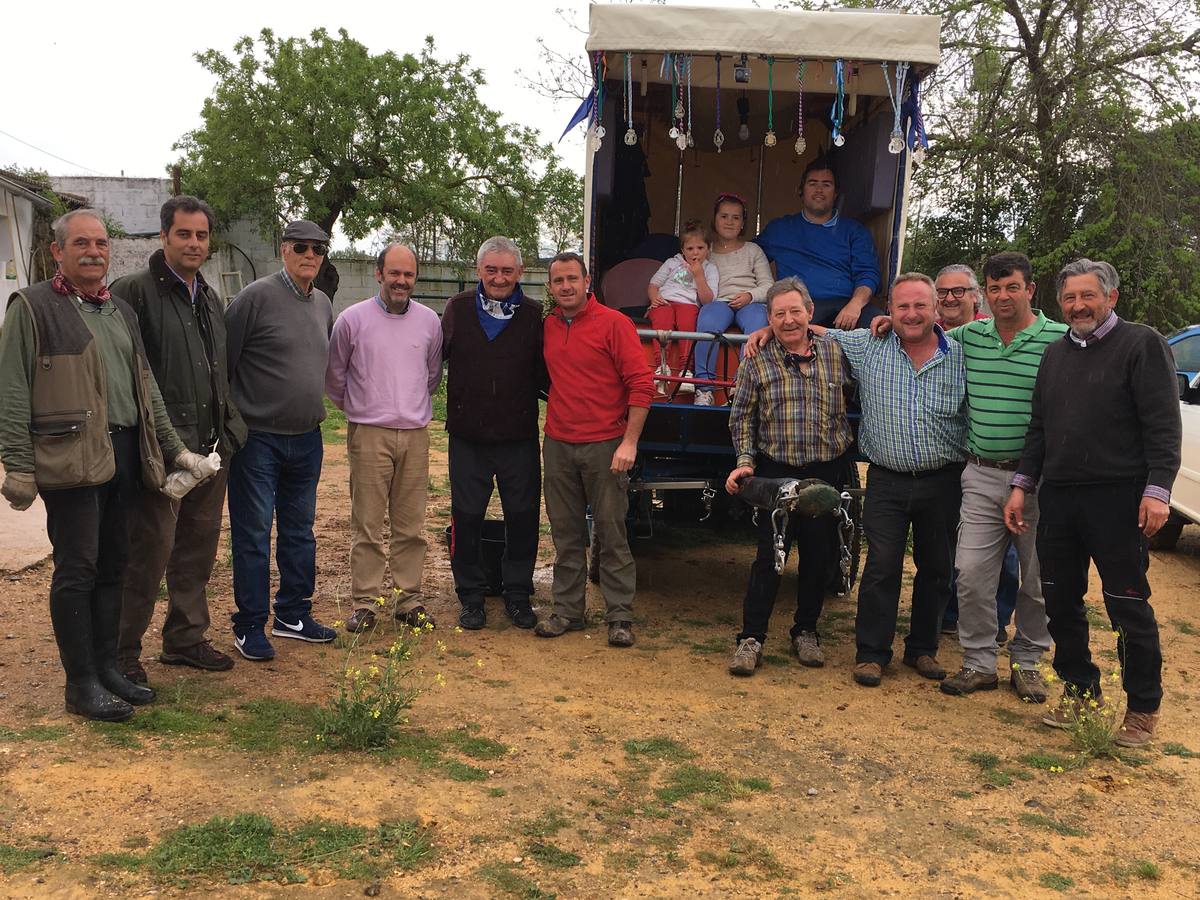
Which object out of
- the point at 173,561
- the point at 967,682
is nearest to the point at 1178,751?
the point at 967,682

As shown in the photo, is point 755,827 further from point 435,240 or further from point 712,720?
point 435,240

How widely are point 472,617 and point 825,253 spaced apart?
2.98m

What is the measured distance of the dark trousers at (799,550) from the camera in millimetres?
4969

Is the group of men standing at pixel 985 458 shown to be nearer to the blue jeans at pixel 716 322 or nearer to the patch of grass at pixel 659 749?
the blue jeans at pixel 716 322

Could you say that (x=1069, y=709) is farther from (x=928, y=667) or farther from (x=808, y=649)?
(x=808, y=649)

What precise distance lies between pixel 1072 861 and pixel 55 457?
11.7ft

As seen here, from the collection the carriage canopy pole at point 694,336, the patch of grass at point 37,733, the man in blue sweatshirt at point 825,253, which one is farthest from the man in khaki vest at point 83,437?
the man in blue sweatshirt at point 825,253

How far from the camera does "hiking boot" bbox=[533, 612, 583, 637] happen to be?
5449mm

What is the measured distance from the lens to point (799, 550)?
4.96m

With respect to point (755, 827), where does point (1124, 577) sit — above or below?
above

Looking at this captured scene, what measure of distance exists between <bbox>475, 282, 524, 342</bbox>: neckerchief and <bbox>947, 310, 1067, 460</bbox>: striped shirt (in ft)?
7.39

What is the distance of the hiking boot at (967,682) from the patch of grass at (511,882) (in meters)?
2.51

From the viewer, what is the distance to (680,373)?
5.88 m

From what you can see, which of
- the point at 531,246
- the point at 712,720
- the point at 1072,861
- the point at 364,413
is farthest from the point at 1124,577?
the point at 531,246
